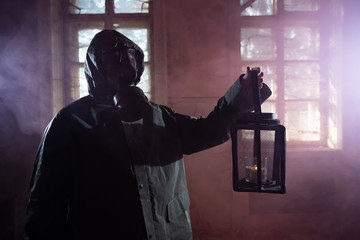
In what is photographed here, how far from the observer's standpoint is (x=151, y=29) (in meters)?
2.69

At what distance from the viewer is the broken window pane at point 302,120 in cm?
272

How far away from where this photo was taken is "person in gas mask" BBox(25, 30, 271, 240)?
1.24 m

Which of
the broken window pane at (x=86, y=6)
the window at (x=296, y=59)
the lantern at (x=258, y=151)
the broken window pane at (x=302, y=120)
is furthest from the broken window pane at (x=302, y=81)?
the broken window pane at (x=86, y=6)

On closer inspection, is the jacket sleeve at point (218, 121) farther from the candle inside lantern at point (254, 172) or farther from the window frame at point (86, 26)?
the window frame at point (86, 26)

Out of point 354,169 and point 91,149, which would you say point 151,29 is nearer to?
point 91,149

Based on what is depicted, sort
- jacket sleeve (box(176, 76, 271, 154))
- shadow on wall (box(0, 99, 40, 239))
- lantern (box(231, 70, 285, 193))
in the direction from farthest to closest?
shadow on wall (box(0, 99, 40, 239)), jacket sleeve (box(176, 76, 271, 154)), lantern (box(231, 70, 285, 193))

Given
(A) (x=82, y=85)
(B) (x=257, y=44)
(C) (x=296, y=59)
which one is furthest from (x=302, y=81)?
(A) (x=82, y=85)

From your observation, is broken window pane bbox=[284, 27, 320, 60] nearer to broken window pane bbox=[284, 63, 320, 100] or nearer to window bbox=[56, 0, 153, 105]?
broken window pane bbox=[284, 63, 320, 100]

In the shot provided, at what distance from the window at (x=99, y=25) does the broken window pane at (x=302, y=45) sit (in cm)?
184

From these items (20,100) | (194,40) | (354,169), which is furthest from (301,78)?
(20,100)

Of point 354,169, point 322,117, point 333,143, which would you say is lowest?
point 354,169

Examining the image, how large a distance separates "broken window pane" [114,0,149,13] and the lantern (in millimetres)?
2065

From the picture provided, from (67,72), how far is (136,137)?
75.9 inches

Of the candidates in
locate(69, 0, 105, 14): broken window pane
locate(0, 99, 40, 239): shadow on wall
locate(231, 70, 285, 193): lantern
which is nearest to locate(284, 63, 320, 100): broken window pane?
locate(231, 70, 285, 193): lantern
